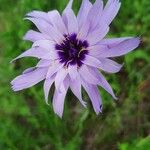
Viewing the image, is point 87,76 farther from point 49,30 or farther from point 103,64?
point 49,30

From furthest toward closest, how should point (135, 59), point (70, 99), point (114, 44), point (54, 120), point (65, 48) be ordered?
point (135, 59), point (70, 99), point (54, 120), point (65, 48), point (114, 44)

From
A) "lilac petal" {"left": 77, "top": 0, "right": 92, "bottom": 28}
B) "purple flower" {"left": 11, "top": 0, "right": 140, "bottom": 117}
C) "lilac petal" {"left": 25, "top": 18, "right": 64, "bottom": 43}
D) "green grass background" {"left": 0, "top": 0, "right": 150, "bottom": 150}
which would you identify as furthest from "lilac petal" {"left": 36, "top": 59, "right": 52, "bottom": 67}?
"green grass background" {"left": 0, "top": 0, "right": 150, "bottom": 150}

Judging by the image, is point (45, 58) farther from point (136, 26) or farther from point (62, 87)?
point (136, 26)

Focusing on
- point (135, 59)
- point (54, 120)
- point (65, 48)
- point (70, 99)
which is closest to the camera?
point (65, 48)

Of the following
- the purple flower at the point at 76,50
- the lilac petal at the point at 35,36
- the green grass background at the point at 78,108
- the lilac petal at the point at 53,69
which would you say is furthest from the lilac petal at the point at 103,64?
the green grass background at the point at 78,108

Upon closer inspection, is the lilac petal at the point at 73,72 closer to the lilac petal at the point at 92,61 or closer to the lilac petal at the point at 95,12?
the lilac petal at the point at 92,61

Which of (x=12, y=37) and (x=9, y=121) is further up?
(x=12, y=37)

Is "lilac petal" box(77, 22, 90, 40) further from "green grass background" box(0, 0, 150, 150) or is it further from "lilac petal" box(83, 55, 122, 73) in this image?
"green grass background" box(0, 0, 150, 150)

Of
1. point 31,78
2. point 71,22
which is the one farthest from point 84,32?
point 31,78

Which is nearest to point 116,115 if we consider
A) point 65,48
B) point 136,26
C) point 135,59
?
point 135,59
